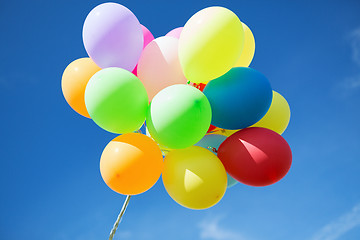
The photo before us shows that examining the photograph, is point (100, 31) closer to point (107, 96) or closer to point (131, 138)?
point (107, 96)

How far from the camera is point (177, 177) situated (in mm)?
2191

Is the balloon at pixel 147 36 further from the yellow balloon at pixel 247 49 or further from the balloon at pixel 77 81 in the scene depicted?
the yellow balloon at pixel 247 49

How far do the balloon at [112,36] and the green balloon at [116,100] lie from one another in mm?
292

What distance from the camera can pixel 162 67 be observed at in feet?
8.13

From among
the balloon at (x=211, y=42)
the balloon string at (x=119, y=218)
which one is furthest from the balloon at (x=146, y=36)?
the balloon string at (x=119, y=218)

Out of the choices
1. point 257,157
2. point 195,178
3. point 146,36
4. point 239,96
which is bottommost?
point 195,178

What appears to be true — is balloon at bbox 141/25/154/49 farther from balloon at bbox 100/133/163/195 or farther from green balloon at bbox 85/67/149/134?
Answer: balloon at bbox 100/133/163/195

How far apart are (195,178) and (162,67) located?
102 cm

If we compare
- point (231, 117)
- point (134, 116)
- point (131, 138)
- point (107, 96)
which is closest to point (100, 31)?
point (107, 96)

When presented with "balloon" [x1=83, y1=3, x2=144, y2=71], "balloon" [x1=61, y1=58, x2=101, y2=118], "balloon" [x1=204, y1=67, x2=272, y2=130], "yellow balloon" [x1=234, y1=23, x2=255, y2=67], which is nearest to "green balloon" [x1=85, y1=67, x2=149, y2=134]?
"balloon" [x1=83, y1=3, x2=144, y2=71]

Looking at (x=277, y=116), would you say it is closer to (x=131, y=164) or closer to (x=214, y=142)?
(x=214, y=142)

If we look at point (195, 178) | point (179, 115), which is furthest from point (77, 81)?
point (195, 178)

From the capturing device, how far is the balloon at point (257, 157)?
7.20 feet

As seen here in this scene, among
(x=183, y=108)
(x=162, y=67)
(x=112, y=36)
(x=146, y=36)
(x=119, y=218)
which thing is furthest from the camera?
(x=146, y=36)
